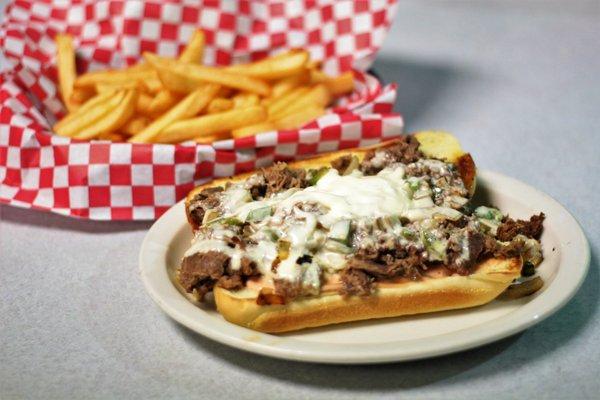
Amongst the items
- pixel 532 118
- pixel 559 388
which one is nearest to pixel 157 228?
pixel 559 388

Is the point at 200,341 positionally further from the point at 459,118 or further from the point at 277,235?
the point at 459,118

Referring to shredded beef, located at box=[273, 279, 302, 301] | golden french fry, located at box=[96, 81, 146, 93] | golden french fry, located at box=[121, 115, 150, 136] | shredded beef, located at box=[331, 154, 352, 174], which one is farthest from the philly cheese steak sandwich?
golden french fry, located at box=[96, 81, 146, 93]

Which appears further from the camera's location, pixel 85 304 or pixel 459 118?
pixel 459 118

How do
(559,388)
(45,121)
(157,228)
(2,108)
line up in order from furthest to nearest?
1. (45,121)
2. (2,108)
3. (157,228)
4. (559,388)

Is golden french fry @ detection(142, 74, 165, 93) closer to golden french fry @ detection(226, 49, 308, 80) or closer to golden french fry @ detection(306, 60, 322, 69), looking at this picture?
golden french fry @ detection(226, 49, 308, 80)

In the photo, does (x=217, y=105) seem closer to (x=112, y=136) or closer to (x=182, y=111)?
(x=182, y=111)
